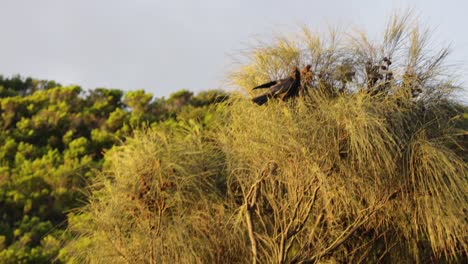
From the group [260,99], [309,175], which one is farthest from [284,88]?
[309,175]

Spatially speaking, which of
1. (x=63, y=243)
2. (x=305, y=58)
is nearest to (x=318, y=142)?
(x=305, y=58)

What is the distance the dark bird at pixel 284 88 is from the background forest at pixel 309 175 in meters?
0.10

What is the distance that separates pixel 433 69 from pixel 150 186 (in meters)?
3.50

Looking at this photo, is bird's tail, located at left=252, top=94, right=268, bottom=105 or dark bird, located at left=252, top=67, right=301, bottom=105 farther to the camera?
dark bird, located at left=252, top=67, right=301, bottom=105

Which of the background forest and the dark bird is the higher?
the dark bird

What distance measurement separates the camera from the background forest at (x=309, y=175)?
9289 mm

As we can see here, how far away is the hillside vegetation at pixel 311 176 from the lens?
9.28 metres

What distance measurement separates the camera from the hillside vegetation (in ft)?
30.5

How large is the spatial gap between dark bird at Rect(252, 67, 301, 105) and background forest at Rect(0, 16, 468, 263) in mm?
98

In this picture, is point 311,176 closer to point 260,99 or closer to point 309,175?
point 309,175

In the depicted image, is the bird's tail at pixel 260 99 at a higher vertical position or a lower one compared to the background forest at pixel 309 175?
higher

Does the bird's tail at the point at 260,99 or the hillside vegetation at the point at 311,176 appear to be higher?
the bird's tail at the point at 260,99

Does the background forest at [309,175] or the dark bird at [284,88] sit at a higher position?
the dark bird at [284,88]

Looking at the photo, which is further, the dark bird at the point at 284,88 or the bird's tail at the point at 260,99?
the dark bird at the point at 284,88
